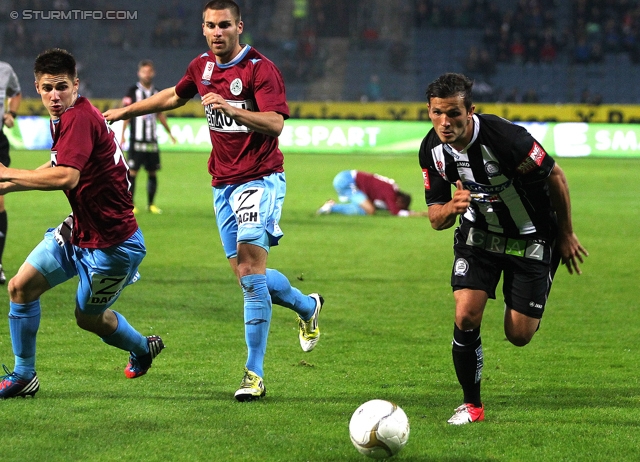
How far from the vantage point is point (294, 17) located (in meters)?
35.8

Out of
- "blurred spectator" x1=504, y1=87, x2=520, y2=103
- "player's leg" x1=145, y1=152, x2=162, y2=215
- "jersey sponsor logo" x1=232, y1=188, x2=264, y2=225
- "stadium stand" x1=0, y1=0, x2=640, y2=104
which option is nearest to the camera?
"jersey sponsor logo" x1=232, y1=188, x2=264, y2=225

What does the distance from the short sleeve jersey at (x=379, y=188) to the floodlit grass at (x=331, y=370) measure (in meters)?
3.23

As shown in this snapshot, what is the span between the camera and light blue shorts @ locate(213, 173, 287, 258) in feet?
18.2

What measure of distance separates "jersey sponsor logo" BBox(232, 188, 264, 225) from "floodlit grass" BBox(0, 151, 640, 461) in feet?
3.24

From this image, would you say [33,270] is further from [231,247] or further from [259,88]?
[259,88]

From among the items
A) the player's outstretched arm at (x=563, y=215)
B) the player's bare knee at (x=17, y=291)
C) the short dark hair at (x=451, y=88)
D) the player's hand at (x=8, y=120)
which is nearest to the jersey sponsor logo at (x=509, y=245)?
the player's outstretched arm at (x=563, y=215)

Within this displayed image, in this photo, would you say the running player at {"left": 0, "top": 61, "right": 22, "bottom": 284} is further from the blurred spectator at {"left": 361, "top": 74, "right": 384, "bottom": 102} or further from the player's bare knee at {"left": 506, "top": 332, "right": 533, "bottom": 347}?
the blurred spectator at {"left": 361, "top": 74, "right": 384, "bottom": 102}

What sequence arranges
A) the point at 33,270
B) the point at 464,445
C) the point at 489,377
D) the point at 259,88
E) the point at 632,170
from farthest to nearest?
the point at 632,170
the point at 489,377
the point at 259,88
the point at 33,270
the point at 464,445

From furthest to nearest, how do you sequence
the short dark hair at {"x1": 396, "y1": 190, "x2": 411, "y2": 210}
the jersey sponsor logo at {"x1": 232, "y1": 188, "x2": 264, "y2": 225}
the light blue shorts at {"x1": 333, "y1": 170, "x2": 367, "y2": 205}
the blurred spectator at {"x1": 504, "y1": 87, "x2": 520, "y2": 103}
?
the blurred spectator at {"x1": 504, "y1": 87, "x2": 520, "y2": 103} < the short dark hair at {"x1": 396, "y1": 190, "x2": 411, "y2": 210} < the light blue shorts at {"x1": 333, "y1": 170, "x2": 367, "y2": 205} < the jersey sponsor logo at {"x1": 232, "y1": 188, "x2": 264, "y2": 225}

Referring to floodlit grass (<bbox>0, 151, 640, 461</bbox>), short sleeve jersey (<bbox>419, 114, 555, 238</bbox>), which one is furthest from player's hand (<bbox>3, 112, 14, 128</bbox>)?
short sleeve jersey (<bbox>419, 114, 555, 238</bbox>)

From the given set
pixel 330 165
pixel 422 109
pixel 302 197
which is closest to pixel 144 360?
pixel 302 197

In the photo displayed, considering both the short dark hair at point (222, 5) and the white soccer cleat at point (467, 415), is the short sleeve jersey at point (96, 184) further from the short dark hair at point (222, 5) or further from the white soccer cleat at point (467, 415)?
the white soccer cleat at point (467, 415)

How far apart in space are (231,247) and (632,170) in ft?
61.4

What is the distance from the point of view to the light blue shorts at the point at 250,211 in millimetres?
5551
